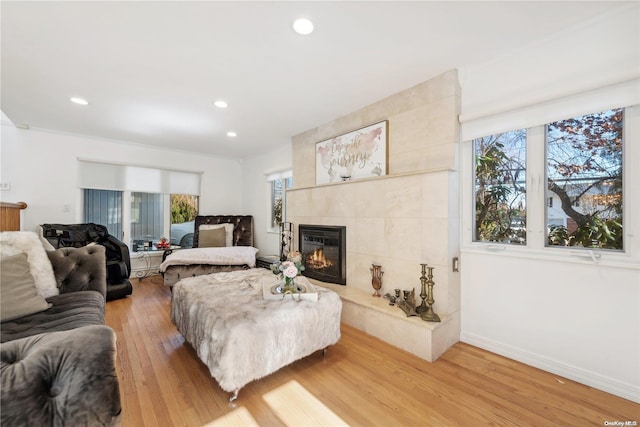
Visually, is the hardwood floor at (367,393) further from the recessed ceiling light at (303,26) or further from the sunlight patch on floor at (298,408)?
the recessed ceiling light at (303,26)

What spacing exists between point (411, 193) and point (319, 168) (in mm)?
1548

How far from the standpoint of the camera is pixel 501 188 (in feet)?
7.29

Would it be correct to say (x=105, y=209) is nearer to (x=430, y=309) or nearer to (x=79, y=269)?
(x=79, y=269)

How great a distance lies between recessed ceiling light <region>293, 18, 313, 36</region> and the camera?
1680 millimetres

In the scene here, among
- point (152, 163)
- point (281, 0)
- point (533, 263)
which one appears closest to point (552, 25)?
point (533, 263)

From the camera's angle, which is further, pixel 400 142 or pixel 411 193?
pixel 400 142

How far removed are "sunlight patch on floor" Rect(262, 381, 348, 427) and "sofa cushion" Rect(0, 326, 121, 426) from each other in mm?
852

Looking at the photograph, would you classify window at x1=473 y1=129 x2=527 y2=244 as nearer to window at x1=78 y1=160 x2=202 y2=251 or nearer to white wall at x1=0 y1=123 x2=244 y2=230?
window at x1=78 y1=160 x2=202 y2=251

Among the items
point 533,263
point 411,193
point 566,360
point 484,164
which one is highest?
point 484,164

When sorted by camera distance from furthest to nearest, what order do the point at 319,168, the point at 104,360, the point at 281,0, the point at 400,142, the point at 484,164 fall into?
the point at 319,168 < the point at 400,142 < the point at 484,164 < the point at 281,0 < the point at 104,360

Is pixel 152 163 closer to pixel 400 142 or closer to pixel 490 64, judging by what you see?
pixel 400 142

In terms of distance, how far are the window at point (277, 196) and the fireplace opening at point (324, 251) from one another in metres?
1.17

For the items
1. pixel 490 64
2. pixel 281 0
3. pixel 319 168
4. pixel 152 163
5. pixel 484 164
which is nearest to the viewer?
pixel 281 0

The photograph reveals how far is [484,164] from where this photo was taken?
2320 mm
